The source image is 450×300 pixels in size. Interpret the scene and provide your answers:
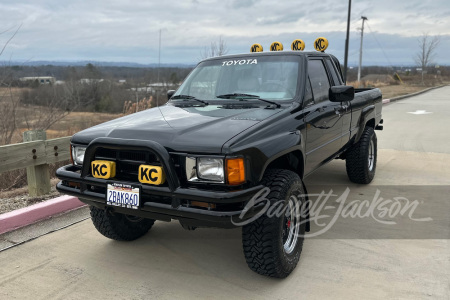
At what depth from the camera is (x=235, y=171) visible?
8.64 ft

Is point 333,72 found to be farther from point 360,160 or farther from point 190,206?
point 190,206

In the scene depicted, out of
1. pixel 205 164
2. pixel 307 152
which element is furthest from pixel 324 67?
pixel 205 164

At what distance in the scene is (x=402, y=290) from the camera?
9.58 feet

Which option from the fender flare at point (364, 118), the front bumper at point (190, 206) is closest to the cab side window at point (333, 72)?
the fender flare at point (364, 118)

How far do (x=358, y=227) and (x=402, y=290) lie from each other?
1.25m

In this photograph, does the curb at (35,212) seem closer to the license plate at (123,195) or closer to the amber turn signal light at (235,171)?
the license plate at (123,195)

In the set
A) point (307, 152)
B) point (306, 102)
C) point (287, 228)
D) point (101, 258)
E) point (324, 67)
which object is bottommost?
point (101, 258)

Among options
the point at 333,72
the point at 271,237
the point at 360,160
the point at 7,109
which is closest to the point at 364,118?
the point at 360,160

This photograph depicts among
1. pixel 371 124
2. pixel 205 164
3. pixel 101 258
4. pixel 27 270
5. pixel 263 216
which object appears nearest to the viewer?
pixel 205 164

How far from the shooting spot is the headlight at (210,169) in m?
2.65

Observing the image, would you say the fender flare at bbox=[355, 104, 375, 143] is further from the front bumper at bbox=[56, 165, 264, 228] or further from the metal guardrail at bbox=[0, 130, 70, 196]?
the metal guardrail at bbox=[0, 130, 70, 196]

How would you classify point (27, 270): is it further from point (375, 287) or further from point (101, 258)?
point (375, 287)

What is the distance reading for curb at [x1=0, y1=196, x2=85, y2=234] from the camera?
4.01 metres

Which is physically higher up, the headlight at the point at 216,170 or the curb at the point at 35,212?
the headlight at the point at 216,170
